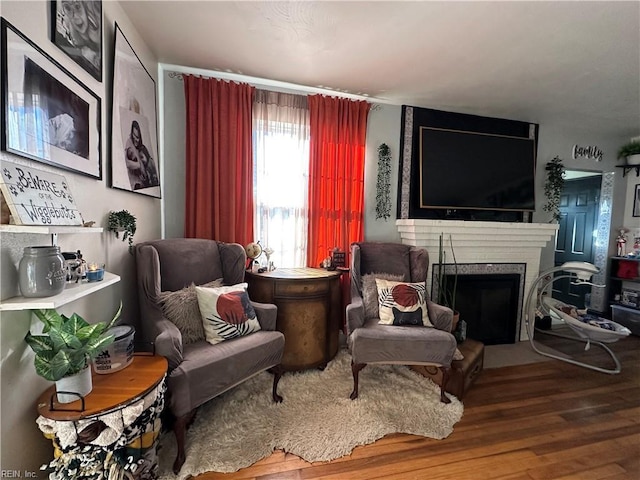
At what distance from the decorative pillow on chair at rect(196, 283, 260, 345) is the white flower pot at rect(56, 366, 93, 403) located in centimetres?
71

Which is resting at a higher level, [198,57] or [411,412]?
[198,57]

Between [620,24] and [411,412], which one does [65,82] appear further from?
[620,24]

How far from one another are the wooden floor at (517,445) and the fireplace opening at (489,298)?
825 mm

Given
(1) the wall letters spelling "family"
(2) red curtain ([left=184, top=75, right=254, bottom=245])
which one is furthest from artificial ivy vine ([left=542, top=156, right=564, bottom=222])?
(2) red curtain ([left=184, top=75, right=254, bottom=245])

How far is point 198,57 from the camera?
2.27 meters

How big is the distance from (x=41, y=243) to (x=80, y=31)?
3.31 ft

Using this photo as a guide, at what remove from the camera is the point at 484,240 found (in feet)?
10.2

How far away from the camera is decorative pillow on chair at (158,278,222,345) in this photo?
5.85ft

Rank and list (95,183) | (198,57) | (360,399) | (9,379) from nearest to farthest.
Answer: (9,379) → (95,183) → (360,399) → (198,57)

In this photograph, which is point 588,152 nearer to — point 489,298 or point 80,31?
point 489,298

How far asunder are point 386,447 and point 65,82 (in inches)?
96.2

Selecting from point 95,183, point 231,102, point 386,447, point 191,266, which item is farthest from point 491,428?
point 231,102

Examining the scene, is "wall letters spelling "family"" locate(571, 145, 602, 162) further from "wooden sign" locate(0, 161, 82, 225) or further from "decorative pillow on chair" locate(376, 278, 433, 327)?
"wooden sign" locate(0, 161, 82, 225)

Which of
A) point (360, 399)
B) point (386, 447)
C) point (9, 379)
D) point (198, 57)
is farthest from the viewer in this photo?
point (198, 57)
